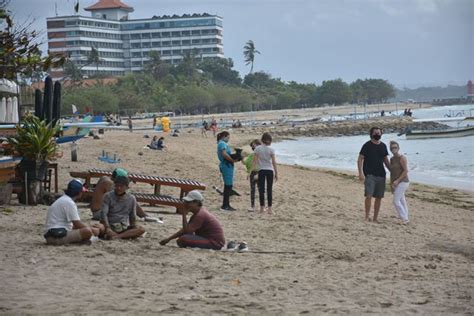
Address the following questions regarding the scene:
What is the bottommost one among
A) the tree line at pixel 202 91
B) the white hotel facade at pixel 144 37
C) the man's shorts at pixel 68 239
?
the man's shorts at pixel 68 239

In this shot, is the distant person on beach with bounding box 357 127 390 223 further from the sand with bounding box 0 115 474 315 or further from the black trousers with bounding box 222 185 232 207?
the black trousers with bounding box 222 185 232 207

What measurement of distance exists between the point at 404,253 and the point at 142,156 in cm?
1828

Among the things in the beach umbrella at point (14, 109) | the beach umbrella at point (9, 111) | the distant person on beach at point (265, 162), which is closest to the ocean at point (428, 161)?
the distant person on beach at point (265, 162)

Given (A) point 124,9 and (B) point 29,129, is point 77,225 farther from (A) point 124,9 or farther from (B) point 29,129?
(A) point 124,9

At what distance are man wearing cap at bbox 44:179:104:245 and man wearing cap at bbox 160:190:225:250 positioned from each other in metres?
0.97

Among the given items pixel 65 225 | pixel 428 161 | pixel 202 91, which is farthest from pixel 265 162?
pixel 202 91

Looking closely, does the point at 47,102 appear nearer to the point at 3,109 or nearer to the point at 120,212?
the point at 120,212

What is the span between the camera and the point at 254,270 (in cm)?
823

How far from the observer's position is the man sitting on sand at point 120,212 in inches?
381

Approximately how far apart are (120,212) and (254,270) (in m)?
2.24

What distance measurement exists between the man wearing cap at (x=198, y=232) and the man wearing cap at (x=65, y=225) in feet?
3.20

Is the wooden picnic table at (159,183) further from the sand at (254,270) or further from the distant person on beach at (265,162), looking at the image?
the distant person on beach at (265,162)

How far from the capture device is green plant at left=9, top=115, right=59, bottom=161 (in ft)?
40.8

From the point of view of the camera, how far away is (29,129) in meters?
12.5
